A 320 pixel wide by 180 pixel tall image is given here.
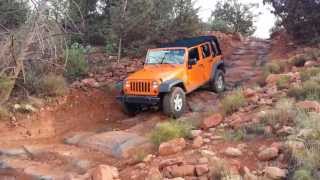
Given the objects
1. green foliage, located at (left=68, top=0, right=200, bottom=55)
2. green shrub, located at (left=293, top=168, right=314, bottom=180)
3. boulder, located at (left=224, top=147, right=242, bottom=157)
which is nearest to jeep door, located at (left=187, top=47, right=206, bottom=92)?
green foliage, located at (left=68, top=0, right=200, bottom=55)

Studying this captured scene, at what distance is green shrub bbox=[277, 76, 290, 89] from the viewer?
34.1ft

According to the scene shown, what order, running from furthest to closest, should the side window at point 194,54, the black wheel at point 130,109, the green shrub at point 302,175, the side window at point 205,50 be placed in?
the side window at point 205,50 → the side window at point 194,54 → the black wheel at point 130,109 → the green shrub at point 302,175

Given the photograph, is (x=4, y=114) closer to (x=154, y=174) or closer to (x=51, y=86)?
(x=51, y=86)

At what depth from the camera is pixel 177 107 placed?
11.1 m

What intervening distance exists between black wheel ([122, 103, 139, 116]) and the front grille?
74 centimetres

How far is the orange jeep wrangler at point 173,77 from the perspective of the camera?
35.8ft

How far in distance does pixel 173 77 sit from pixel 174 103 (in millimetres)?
650

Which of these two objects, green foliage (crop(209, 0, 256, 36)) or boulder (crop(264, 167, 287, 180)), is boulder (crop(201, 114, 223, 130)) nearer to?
boulder (crop(264, 167, 287, 180))

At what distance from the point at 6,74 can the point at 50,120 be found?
5.85 ft

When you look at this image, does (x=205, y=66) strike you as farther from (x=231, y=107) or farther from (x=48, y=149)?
(x=48, y=149)

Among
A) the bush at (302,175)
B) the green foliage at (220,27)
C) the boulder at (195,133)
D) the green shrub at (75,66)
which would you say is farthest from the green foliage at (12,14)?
the bush at (302,175)

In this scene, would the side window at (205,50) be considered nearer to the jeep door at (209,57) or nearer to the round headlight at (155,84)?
the jeep door at (209,57)

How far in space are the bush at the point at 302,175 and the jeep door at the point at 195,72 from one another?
6197mm

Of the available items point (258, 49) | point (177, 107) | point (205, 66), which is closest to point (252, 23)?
point (258, 49)
